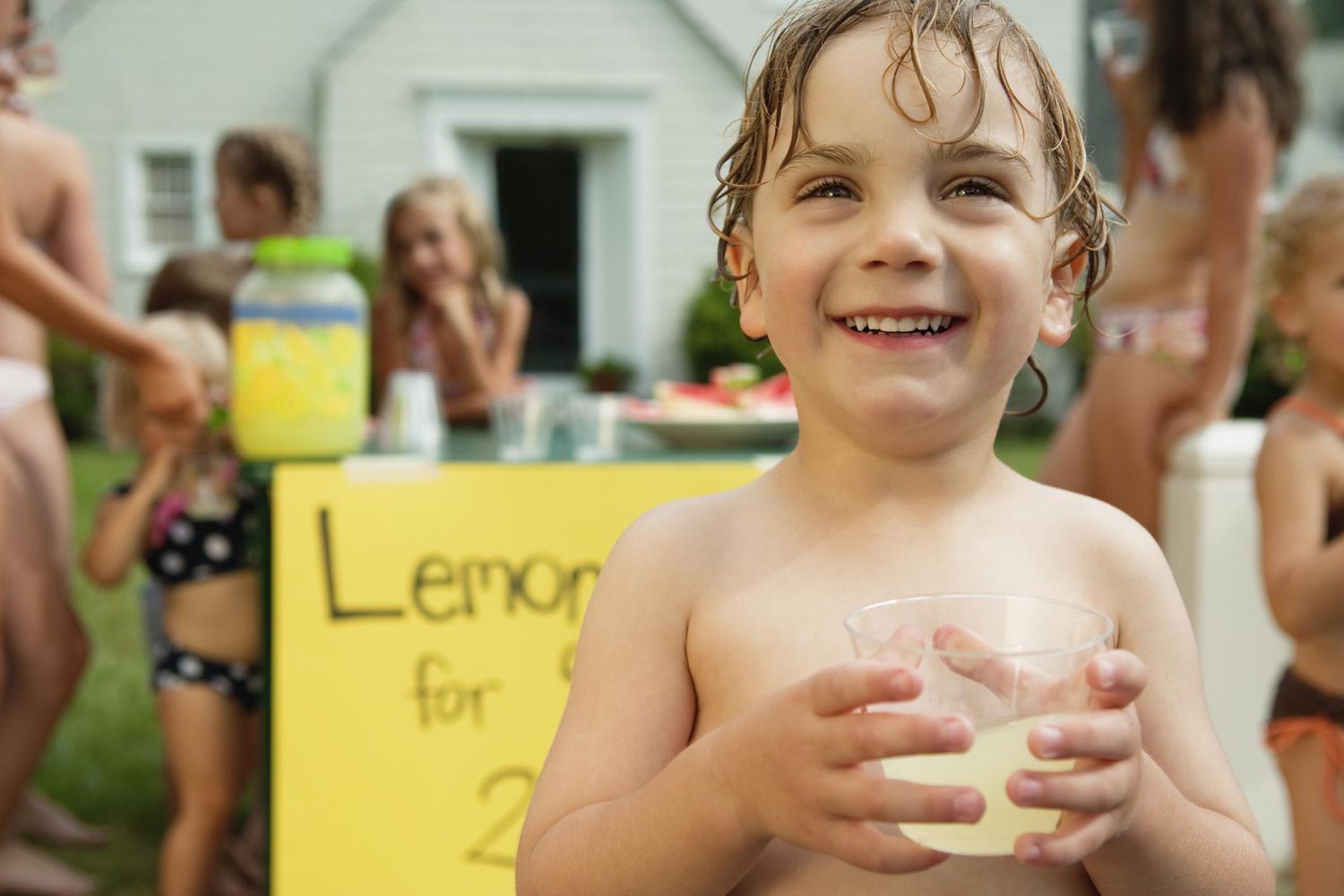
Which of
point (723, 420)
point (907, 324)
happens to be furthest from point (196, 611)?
point (907, 324)

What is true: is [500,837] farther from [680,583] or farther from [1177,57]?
[1177,57]

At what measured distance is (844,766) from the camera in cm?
86

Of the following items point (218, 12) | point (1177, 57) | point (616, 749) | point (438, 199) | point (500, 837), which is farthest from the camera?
point (218, 12)

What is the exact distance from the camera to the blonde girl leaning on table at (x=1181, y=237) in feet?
10.3

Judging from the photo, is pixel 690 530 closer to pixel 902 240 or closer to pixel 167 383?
pixel 902 240

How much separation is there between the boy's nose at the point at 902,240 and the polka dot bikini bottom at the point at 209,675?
95.0 inches

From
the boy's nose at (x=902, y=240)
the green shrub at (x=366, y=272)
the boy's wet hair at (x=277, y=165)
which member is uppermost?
the boy's wet hair at (x=277, y=165)

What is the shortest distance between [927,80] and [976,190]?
0.32 ft

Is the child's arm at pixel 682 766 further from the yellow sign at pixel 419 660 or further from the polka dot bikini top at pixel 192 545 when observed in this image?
the polka dot bikini top at pixel 192 545

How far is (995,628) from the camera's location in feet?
3.21

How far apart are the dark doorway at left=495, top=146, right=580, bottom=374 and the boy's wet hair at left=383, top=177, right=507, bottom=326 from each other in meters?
10.3

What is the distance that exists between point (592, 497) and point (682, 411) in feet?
1.56

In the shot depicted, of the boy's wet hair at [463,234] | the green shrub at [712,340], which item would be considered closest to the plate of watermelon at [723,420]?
the boy's wet hair at [463,234]

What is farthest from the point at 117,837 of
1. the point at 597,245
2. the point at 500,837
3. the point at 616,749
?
the point at 597,245
